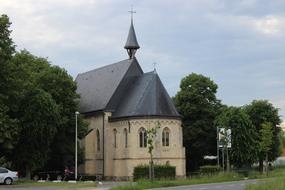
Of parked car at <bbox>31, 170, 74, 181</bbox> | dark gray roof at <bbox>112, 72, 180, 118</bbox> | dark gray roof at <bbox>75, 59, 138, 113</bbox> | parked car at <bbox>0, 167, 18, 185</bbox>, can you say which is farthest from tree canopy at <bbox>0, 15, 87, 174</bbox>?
dark gray roof at <bbox>112, 72, 180, 118</bbox>

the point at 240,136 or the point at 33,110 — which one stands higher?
the point at 33,110

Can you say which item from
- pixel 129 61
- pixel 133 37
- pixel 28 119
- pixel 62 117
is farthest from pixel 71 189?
pixel 133 37

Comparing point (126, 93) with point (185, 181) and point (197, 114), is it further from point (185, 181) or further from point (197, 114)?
point (185, 181)

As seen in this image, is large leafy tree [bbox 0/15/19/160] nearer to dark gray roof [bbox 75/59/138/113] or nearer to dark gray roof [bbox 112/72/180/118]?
dark gray roof [bbox 112/72/180/118]

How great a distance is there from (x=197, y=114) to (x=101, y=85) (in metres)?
14.4

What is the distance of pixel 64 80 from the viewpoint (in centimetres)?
6378

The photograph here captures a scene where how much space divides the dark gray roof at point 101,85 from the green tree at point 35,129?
13.5 meters

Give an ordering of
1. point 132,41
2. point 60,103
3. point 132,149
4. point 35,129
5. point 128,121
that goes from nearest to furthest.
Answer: point 35,129, point 132,149, point 128,121, point 60,103, point 132,41

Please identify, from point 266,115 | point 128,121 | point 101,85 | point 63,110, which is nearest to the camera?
point 63,110

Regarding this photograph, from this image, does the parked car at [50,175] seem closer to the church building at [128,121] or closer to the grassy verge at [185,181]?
the church building at [128,121]

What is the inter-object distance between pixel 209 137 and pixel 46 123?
2837 cm

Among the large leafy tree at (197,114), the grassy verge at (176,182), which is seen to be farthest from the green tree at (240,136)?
the grassy verge at (176,182)

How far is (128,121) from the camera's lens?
62.9 meters

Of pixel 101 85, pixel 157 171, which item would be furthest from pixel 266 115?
pixel 157 171
